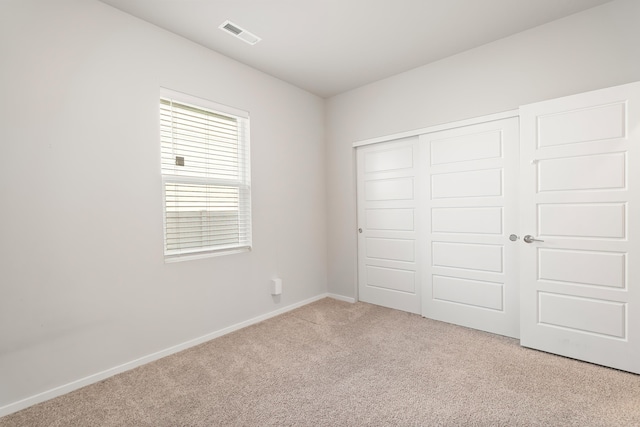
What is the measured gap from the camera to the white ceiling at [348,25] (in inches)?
94.0

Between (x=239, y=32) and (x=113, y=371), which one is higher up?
(x=239, y=32)

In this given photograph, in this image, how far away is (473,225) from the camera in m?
3.11

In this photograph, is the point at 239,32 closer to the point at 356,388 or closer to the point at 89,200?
the point at 89,200

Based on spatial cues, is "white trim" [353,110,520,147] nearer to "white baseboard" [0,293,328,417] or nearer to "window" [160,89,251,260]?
"window" [160,89,251,260]

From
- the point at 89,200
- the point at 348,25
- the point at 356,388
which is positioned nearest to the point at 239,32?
the point at 348,25

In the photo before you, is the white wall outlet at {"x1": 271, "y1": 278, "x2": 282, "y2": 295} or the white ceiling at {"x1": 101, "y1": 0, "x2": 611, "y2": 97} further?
the white wall outlet at {"x1": 271, "y1": 278, "x2": 282, "y2": 295}

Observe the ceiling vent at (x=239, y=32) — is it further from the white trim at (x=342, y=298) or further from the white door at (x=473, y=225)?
the white trim at (x=342, y=298)

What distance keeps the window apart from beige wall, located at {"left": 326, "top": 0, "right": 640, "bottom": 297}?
1401 millimetres

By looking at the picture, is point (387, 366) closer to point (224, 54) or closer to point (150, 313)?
point (150, 313)

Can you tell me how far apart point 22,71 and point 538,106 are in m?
3.89

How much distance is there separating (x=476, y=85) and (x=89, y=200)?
11.8 feet

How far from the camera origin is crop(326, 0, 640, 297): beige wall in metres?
2.40

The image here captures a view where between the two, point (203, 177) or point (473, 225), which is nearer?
point (203, 177)

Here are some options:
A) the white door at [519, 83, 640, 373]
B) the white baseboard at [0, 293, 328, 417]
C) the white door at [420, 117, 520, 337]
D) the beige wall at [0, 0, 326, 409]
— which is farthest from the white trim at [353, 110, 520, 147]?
the white baseboard at [0, 293, 328, 417]
